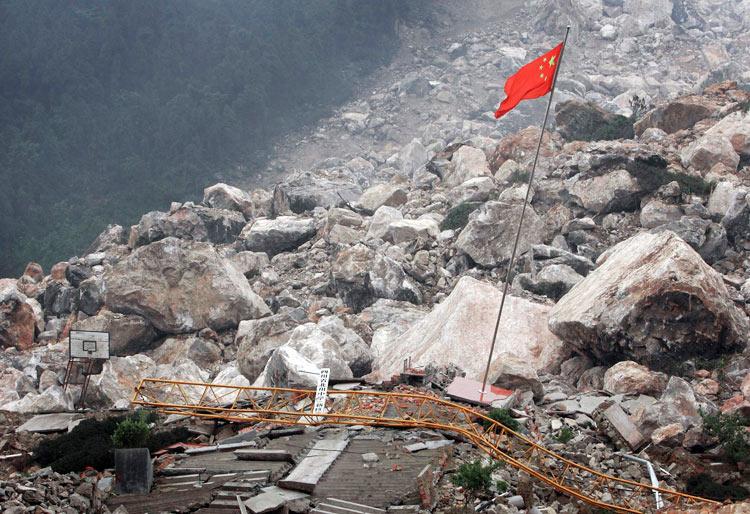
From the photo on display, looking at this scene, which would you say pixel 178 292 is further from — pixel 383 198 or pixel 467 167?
pixel 467 167

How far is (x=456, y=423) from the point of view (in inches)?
401

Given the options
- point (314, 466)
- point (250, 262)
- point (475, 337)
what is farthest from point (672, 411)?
point (250, 262)

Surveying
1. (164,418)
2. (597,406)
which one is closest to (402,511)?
(597,406)

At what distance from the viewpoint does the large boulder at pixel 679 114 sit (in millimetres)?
25797

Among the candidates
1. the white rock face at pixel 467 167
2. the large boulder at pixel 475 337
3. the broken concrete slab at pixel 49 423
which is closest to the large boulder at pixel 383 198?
the white rock face at pixel 467 167

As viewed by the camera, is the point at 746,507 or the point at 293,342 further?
Result: the point at 293,342

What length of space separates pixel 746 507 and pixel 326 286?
15157mm

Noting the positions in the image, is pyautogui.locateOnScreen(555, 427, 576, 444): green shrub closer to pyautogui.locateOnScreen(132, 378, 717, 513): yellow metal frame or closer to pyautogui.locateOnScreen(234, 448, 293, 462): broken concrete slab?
pyautogui.locateOnScreen(132, 378, 717, 513): yellow metal frame

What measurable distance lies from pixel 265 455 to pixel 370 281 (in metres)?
10.8

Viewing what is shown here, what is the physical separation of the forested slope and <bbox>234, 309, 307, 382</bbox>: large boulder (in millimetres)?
24618

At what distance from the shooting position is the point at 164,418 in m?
11.2

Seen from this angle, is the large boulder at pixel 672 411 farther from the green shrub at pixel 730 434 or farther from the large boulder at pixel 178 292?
the large boulder at pixel 178 292

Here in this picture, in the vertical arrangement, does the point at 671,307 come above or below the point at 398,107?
below

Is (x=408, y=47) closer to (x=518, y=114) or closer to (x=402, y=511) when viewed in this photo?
(x=518, y=114)
